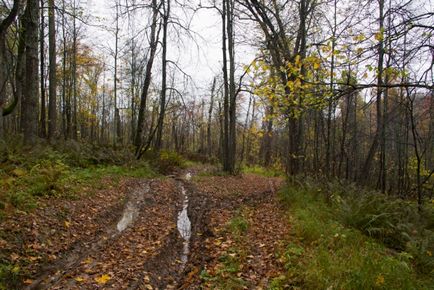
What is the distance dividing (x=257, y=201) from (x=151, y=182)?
4.19 metres

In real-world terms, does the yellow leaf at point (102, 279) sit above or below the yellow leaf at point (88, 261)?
below

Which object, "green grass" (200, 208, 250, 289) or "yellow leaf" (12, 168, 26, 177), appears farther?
"yellow leaf" (12, 168, 26, 177)

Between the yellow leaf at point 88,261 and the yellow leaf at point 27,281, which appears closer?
the yellow leaf at point 27,281

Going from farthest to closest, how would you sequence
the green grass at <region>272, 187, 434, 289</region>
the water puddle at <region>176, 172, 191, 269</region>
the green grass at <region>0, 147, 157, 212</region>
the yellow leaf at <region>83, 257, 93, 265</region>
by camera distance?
the green grass at <region>0, 147, 157, 212</region>
the water puddle at <region>176, 172, 191, 269</region>
the yellow leaf at <region>83, 257, 93, 265</region>
the green grass at <region>272, 187, 434, 289</region>

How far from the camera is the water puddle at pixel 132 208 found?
6552 millimetres

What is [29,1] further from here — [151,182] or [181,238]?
[181,238]

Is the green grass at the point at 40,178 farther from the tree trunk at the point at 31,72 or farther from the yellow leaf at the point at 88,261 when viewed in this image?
the yellow leaf at the point at 88,261

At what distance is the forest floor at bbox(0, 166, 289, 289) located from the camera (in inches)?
167

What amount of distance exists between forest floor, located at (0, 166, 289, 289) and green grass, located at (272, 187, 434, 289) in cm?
35

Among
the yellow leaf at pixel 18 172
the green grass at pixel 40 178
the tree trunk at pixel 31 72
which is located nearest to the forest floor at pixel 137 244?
the green grass at pixel 40 178

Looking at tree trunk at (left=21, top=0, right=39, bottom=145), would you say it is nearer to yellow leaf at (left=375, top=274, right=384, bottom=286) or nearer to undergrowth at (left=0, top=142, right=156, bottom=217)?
undergrowth at (left=0, top=142, right=156, bottom=217)

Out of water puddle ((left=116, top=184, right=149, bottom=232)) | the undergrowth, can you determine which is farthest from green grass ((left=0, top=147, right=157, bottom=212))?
water puddle ((left=116, top=184, right=149, bottom=232))

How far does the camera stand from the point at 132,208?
7.71m

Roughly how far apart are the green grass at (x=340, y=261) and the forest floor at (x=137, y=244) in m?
0.35
